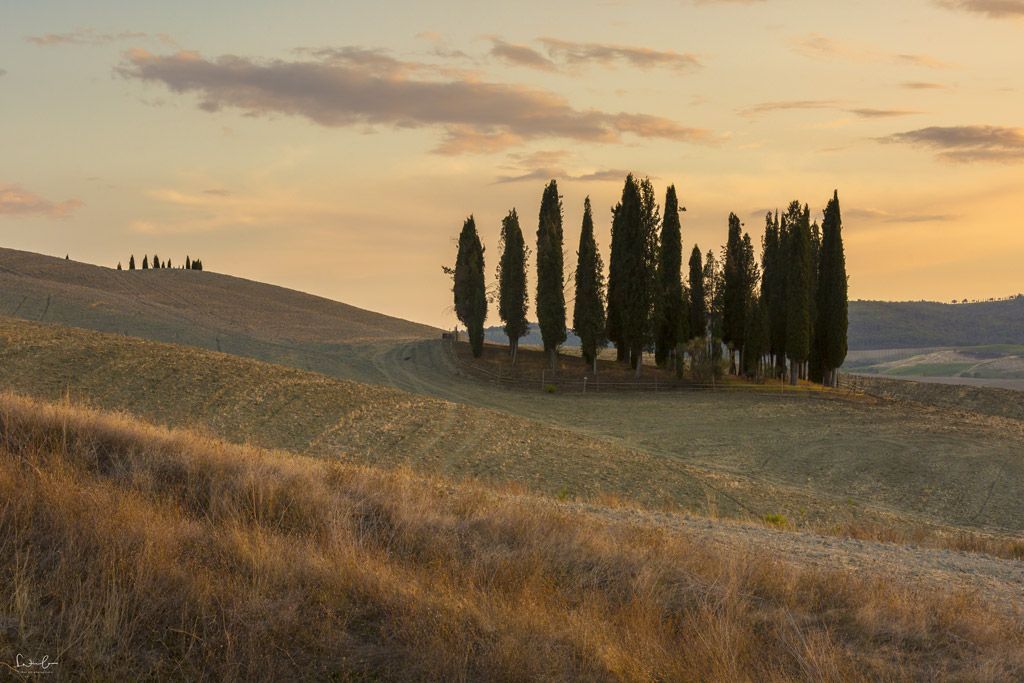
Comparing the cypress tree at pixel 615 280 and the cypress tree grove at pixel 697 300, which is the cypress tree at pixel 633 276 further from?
the cypress tree grove at pixel 697 300

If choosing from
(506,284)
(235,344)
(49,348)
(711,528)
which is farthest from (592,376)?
(711,528)

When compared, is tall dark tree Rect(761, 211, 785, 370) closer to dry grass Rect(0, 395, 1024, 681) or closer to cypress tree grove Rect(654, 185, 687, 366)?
cypress tree grove Rect(654, 185, 687, 366)

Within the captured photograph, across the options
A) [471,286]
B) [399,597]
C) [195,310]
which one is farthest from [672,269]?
[399,597]

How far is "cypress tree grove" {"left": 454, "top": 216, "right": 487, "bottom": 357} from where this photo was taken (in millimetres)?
70312

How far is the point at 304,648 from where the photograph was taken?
7.14m

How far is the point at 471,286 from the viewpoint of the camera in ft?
242

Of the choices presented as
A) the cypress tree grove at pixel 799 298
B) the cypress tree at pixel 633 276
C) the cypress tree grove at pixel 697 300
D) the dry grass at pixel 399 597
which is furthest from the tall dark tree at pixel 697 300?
the dry grass at pixel 399 597

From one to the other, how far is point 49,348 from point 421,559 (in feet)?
111

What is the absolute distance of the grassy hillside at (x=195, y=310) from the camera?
6278 cm

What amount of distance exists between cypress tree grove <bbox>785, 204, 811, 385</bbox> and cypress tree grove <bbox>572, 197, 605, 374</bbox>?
1370cm

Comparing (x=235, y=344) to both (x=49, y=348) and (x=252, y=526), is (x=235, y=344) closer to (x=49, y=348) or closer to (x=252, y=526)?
(x=49, y=348)

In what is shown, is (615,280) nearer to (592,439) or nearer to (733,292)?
(733,292)

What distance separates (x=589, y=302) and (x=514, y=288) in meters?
7.90

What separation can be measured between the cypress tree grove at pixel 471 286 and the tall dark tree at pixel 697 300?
53.7 feet
